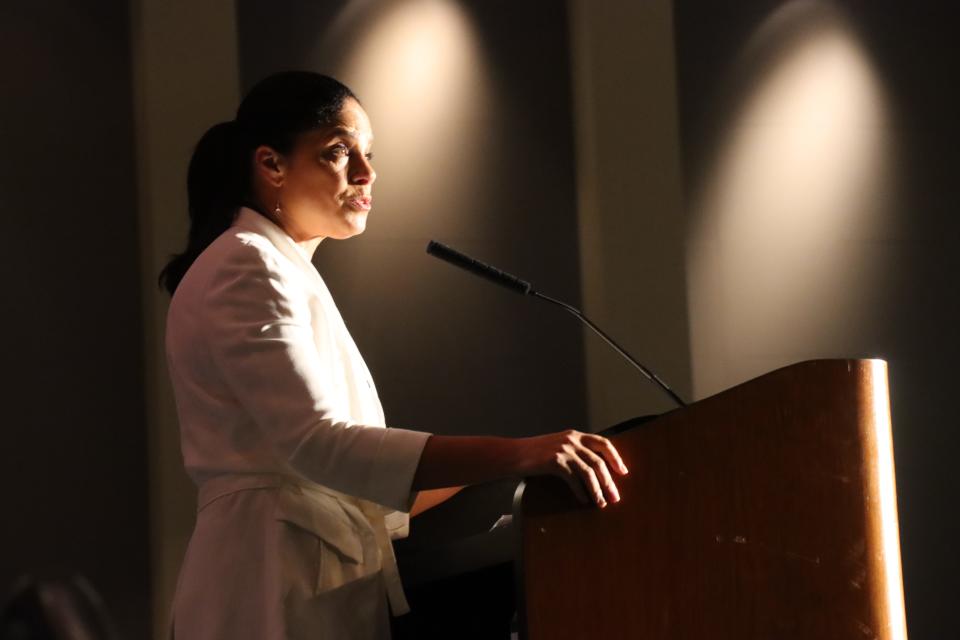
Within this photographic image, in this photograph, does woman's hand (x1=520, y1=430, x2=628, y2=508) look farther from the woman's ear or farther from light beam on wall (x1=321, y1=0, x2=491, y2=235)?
light beam on wall (x1=321, y1=0, x2=491, y2=235)

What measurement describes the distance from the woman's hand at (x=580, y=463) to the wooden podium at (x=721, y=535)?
0.02 m

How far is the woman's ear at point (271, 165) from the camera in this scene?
162 cm

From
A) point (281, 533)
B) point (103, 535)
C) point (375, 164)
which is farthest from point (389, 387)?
point (281, 533)

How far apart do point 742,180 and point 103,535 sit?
213 cm

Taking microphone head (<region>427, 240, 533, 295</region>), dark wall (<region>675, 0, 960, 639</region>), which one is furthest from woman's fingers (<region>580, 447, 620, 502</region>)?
dark wall (<region>675, 0, 960, 639</region>)

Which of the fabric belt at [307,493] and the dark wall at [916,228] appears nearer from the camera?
the fabric belt at [307,493]

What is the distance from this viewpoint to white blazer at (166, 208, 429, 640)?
1.28 metres

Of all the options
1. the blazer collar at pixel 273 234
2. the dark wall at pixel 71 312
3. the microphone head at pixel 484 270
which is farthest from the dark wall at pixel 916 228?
the blazer collar at pixel 273 234

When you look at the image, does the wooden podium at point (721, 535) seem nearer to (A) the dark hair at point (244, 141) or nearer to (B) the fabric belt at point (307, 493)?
(B) the fabric belt at point (307, 493)

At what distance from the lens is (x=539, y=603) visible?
3.77 feet

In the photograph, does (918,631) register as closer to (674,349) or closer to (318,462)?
(674,349)

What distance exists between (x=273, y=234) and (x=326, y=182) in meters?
0.13

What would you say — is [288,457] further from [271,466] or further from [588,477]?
[588,477]

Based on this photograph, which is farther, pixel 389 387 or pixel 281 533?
pixel 389 387
